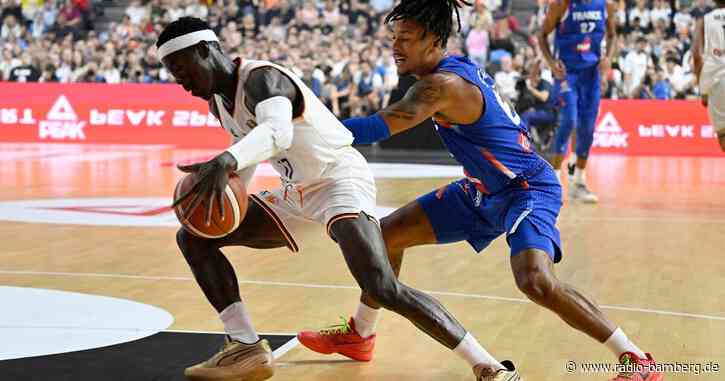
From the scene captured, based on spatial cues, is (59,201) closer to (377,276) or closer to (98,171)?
(98,171)

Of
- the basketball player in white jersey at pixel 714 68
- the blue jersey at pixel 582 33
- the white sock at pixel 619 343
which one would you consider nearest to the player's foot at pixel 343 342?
the white sock at pixel 619 343

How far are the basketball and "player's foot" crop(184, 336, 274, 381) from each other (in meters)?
0.52

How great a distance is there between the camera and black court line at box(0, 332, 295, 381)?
15.0ft

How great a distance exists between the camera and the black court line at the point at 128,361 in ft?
15.0

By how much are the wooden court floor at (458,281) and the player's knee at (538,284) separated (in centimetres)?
44

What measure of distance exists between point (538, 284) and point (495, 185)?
23.4 inches

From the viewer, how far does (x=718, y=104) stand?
8.64 m

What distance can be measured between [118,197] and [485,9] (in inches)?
374

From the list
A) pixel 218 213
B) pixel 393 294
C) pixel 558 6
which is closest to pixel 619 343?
pixel 393 294

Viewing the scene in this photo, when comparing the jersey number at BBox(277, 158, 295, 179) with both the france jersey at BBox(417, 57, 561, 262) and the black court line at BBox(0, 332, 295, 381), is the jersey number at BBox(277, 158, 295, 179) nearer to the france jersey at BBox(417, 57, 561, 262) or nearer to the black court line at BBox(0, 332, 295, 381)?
the france jersey at BBox(417, 57, 561, 262)

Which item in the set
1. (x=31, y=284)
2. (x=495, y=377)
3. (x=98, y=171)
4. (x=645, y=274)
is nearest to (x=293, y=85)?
(x=495, y=377)

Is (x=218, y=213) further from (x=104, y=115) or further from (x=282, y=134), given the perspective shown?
(x=104, y=115)

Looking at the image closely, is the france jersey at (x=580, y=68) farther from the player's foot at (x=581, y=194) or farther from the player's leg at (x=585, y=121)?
the player's foot at (x=581, y=194)

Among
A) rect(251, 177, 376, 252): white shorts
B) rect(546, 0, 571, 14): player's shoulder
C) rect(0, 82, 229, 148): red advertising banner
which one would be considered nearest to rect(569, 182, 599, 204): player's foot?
rect(546, 0, 571, 14): player's shoulder
